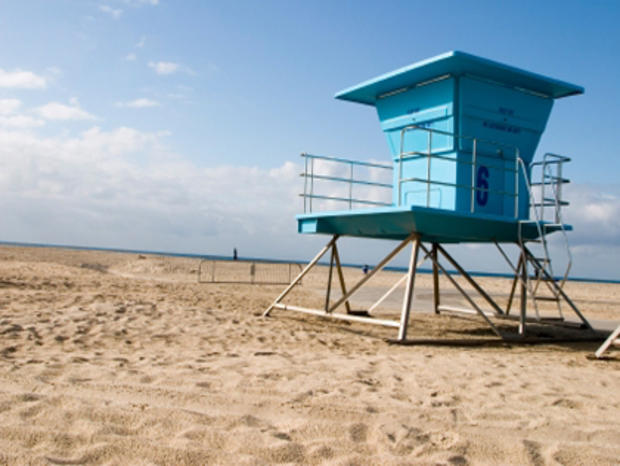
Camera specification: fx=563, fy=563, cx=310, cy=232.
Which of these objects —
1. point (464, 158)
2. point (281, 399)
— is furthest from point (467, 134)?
point (281, 399)

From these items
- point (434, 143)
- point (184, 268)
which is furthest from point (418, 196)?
point (184, 268)

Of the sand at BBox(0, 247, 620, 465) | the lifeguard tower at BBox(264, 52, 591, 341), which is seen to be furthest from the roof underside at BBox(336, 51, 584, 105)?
the sand at BBox(0, 247, 620, 465)

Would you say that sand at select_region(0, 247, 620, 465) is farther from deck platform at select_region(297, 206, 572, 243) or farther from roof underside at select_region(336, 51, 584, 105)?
roof underside at select_region(336, 51, 584, 105)

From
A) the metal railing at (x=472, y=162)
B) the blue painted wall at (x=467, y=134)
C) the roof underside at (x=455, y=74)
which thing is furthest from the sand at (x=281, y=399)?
the roof underside at (x=455, y=74)

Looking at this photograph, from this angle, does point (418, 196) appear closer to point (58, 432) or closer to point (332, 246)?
point (332, 246)

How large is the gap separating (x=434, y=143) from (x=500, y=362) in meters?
4.17

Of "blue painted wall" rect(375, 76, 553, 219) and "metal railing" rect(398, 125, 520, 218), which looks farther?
"blue painted wall" rect(375, 76, 553, 219)

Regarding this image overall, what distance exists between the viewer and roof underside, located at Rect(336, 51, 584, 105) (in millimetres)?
8922

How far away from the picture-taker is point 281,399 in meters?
4.66

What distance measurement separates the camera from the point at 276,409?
14.5ft

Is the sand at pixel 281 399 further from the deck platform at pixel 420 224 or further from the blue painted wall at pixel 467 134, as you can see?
the blue painted wall at pixel 467 134

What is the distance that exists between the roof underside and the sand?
14.6ft

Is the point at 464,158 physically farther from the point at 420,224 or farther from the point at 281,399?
the point at 281,399

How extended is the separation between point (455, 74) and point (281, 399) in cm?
661
